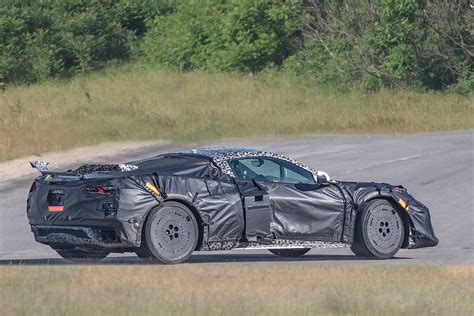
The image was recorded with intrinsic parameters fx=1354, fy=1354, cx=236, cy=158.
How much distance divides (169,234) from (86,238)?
3.02ft

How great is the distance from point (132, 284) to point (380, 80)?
30.1 meters

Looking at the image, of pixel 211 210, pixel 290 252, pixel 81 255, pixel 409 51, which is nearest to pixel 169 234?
pixel 211 210

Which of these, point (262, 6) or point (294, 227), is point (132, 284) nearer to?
point (294, 227)

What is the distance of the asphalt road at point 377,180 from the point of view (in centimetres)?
1681

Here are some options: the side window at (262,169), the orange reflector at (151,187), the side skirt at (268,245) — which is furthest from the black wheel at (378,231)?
the orange reflector at (151,187)

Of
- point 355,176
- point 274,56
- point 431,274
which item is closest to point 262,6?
point 274,56

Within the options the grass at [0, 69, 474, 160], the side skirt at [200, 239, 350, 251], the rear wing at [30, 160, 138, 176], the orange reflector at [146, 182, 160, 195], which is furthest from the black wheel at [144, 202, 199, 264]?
the grass at [0, 69, 474, 160]

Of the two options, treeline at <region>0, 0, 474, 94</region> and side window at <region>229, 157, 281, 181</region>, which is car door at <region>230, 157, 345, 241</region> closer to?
side window at <region>229, 157, 281, 181</region>

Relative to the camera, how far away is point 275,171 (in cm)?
1605

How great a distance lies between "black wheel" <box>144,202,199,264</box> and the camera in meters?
14.9

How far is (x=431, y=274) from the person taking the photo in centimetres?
1374

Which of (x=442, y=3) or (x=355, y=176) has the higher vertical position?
(x=442, y=3)

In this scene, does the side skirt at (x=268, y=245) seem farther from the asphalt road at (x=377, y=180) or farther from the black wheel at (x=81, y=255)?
the black wheel at (x=81, y=255)

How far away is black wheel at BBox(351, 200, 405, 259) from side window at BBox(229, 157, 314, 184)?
79cm
